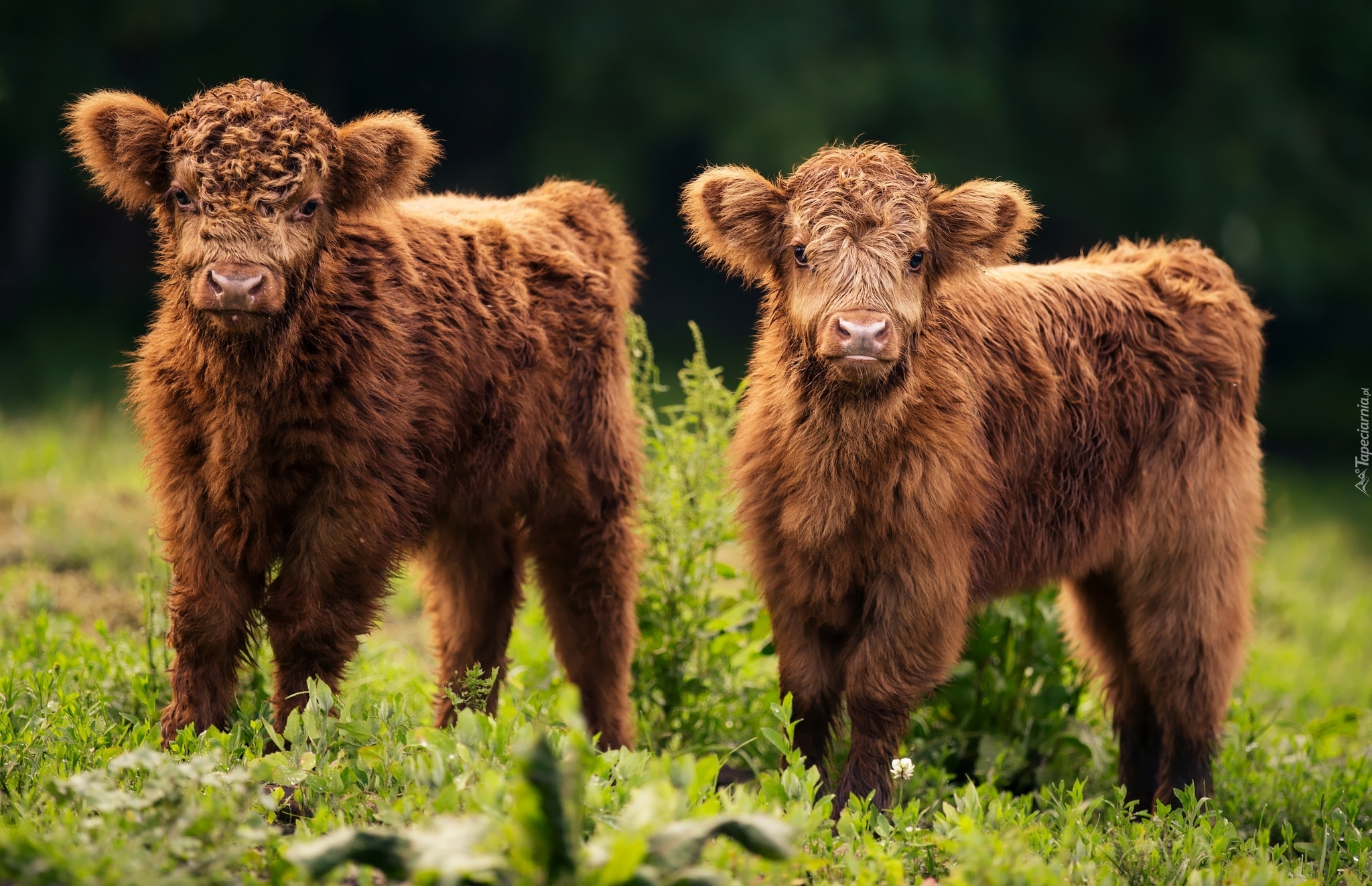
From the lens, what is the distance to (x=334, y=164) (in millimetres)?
4055

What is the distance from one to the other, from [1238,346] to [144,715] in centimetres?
417

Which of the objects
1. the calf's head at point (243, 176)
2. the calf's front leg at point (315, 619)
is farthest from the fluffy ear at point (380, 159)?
the calf's front leg at point (315, 619)

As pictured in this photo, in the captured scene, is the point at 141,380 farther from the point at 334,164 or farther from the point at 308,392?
the point at 334,164

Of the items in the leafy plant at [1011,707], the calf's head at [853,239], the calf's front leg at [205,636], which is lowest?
the leafy plant at [1011,707]

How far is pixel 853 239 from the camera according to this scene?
4.14 metres

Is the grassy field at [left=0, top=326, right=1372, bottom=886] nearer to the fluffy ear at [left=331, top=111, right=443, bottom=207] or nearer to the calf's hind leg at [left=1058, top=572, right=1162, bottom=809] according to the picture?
the calf's hind leg at [left=1058, top=572, right=1162, bottom=809]

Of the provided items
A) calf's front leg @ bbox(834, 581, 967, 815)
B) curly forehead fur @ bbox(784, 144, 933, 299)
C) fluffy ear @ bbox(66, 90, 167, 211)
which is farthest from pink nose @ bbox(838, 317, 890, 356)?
fluffy ear @ bbox(66, 90, 167, 211)

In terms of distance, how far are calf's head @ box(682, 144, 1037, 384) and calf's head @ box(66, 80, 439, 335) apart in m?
1.04

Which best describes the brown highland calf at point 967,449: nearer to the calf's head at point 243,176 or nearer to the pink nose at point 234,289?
the calf's head at point 243,176

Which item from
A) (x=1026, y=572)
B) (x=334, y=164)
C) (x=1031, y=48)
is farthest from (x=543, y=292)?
(x=1031, y=48)

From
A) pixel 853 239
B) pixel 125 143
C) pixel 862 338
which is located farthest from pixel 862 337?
pixel 125 143

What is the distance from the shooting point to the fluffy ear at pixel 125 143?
3969mm

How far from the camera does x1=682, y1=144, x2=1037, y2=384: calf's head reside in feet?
13.3

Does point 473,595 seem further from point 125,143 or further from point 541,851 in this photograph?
point 541,851
